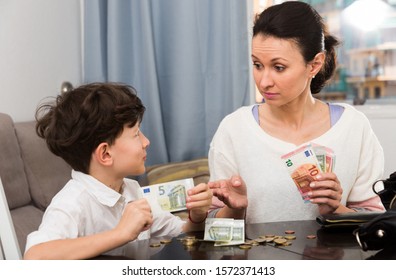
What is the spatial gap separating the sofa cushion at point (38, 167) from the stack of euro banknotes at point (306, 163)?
1.02 m

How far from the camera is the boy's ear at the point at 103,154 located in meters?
1.27

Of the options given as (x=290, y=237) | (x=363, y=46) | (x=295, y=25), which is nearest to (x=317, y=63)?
(x=295, y=25)

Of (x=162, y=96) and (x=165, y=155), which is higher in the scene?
(x=162, y=96)

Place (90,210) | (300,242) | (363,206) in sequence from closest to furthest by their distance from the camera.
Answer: (300,242), (90,210), (363,206)

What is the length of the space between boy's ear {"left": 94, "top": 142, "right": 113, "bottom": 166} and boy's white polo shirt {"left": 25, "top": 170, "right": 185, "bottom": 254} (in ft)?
0.14

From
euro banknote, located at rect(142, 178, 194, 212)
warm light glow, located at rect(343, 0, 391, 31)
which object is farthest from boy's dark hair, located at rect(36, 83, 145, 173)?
warm light glow, located at rect(343, 0, 391, 31)

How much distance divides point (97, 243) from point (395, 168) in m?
1.56

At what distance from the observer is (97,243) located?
1.05m

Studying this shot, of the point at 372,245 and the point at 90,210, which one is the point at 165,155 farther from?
the point at 372,245

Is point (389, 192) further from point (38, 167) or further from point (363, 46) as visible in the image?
point (363, 46)

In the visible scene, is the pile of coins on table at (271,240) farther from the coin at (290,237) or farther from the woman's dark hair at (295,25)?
the woman's dark hair at (295,25)

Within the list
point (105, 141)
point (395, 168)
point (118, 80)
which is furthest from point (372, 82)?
point (105, 141)

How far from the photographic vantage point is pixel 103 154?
1281 mm

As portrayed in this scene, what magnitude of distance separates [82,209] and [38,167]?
0.95 m
